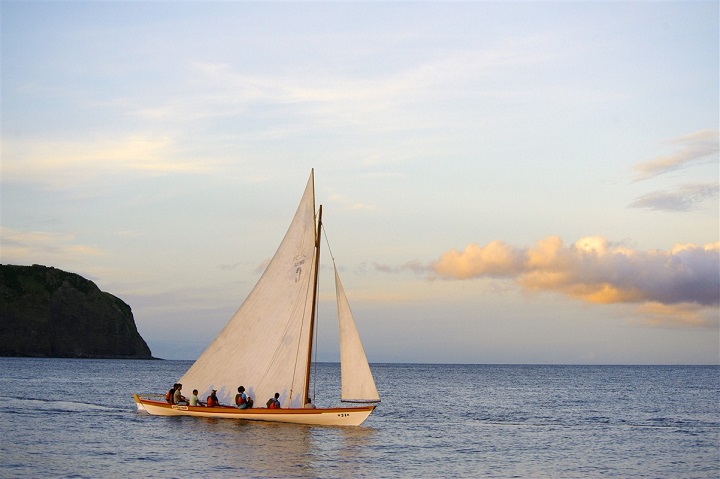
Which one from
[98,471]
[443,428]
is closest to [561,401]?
[443,428]

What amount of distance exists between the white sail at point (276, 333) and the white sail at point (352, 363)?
2.43 m

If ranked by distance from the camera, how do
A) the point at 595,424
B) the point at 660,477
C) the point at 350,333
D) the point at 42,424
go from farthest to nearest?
the point at 595,424
the point at 42,424
the point at 350,333
the point at 660,477

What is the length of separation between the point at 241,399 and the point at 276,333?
3921mm

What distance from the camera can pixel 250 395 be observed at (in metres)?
46.9

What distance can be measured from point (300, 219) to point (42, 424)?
19.7 metres

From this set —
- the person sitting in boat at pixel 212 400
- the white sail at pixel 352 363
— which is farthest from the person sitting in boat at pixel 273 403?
the white sail at pixel 352 363

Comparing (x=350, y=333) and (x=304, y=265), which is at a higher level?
(x=304, y=265)

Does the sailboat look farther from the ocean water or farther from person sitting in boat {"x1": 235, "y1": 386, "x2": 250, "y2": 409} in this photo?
the ocean water

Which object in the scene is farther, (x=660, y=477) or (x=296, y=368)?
(x=296, y=368)

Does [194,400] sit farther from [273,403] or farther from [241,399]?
[273,403]

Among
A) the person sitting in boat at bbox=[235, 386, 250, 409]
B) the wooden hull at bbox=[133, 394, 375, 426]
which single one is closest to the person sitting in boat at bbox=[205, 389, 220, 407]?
the wooden hull at bbox=[133, 394, 375, 426]

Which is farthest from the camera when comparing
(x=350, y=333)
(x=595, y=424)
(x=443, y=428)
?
(x=595, y=424)

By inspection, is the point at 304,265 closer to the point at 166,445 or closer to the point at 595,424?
the point at 166,445

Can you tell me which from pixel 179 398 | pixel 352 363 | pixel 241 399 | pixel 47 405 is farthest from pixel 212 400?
pixel 47 405
